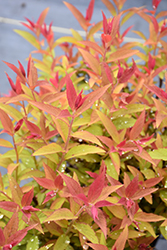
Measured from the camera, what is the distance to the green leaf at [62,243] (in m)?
0.45

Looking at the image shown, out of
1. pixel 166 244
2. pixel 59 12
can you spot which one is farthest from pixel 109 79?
pixel 59 12

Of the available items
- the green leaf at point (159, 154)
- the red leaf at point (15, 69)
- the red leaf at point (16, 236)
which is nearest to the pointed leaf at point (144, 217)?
the green leaf at point (159, 154)

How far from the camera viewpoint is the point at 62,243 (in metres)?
0.46

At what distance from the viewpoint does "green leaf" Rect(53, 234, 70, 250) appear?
447mm

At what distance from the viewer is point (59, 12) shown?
2.06m

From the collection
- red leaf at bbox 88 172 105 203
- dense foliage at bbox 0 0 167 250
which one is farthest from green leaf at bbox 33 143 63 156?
red leaf at bbox 88 172 105 203

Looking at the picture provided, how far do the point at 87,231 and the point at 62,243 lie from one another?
0.26 ft

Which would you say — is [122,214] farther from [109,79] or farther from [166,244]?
[166,244]

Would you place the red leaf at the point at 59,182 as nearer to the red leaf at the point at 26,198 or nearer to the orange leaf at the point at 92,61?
the red leaf at the point at 26,198

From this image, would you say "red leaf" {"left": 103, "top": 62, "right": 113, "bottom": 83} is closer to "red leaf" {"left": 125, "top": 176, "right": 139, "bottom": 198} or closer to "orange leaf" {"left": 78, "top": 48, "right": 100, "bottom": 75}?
"orange leaf" {"left": 78, "top": 48, "right": 100, "bottom": 75}

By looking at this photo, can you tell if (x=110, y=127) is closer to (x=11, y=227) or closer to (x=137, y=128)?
(x=137, y=128)

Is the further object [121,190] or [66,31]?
[66,31]

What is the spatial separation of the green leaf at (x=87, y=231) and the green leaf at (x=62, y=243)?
0.06 meters

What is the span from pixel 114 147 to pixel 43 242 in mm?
280
